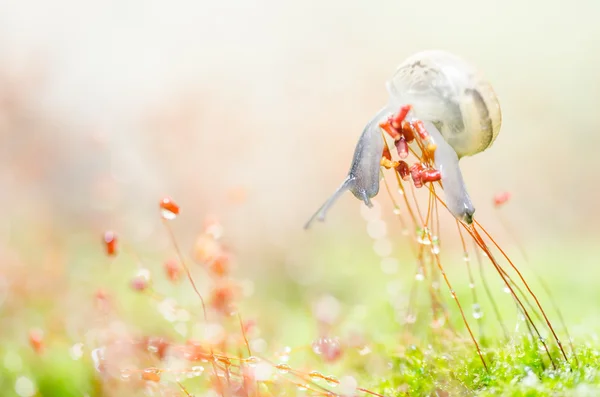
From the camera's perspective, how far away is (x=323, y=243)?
2814 mm

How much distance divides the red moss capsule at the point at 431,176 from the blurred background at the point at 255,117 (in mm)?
1387

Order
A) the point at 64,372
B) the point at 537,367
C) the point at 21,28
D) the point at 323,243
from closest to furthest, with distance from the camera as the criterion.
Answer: the point at 537,367, the point at 64,372, the point at 323,243, the point at 21,28

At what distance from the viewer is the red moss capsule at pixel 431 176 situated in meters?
0.92

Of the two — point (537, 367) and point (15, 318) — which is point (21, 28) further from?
point (537, 367)

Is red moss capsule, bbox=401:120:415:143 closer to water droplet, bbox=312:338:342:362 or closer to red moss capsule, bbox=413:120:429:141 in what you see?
red moss capsule, bbox=413:120:429:141

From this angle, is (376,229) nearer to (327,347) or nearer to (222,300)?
(222,300)

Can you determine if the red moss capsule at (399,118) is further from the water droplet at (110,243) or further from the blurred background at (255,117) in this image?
the blurred background at (255,117)

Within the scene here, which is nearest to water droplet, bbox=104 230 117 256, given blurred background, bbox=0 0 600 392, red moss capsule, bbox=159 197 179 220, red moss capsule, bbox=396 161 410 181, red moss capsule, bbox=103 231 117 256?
red moss capsule, bbox=103 231 117 256

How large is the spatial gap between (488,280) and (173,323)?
114 centimetres

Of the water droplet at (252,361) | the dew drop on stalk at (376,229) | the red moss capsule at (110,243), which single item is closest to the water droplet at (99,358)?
the red moss capsule at (110,243)

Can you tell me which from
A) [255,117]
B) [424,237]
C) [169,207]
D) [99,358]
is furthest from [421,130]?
[255,117]

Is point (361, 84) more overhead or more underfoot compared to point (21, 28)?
more overhead

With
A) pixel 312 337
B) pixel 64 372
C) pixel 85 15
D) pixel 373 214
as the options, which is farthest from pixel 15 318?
pixel 85 15

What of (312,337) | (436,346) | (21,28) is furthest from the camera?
(21,28)
